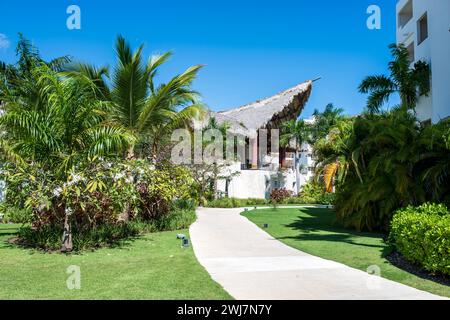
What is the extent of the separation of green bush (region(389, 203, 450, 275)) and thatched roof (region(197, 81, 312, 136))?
80.6ft

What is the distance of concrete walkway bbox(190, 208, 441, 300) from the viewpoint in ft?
19.3

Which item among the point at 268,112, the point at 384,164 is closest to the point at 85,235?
the point at 384,164

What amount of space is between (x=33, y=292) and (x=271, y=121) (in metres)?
32.2

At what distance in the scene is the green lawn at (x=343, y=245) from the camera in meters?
6.89

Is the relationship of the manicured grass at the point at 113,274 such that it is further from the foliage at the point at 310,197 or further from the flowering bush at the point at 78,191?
the foliage at the point at 310,197

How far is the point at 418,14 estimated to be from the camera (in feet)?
60.0

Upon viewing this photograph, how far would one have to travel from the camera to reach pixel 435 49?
49.3 ft

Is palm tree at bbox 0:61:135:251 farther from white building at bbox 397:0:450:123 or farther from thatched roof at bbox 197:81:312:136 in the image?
thatched roof at bbox 197:81:312:136

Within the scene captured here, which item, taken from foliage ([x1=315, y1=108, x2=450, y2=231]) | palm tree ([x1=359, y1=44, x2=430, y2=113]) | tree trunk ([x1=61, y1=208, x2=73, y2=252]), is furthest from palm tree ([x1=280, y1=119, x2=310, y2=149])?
tree trunk ([x1=61, y1=208, x2=73, y2=252])

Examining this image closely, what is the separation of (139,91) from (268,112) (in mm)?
24561

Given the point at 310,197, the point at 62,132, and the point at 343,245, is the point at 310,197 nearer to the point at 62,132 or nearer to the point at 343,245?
the point at 343,245

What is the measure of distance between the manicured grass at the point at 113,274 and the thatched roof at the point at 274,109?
2697cm
